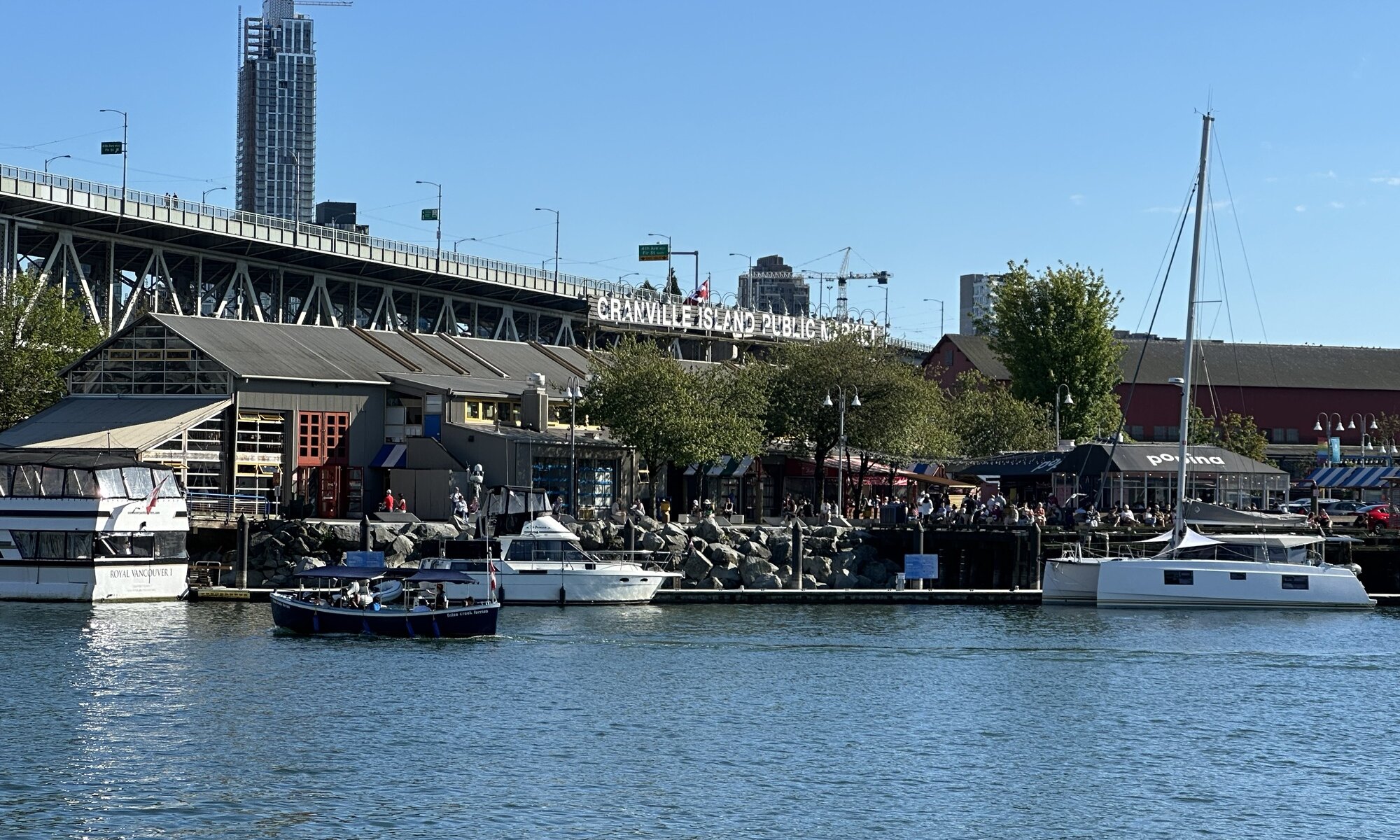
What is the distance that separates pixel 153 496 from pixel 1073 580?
33740mm

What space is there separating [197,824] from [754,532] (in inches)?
1790

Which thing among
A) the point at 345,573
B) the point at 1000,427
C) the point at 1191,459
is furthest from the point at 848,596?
the point at 1000,427

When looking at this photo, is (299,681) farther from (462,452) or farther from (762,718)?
(462,452)

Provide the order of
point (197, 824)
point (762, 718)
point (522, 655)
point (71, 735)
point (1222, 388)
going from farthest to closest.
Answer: point (1222, 388), point (522, 655), point (762, 718), point (71, 735), point (197, 824)

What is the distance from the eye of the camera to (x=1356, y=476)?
9588 cm

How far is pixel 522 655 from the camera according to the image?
171ft

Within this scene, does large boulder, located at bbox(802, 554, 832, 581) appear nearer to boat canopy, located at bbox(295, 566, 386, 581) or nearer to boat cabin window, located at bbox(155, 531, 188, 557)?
boat canopy, located at bbox(295, 566, 386, 581)

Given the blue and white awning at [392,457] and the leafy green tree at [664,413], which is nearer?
the blue and white awning at [392,457]

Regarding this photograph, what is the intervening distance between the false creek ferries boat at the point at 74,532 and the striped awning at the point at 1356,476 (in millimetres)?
59976

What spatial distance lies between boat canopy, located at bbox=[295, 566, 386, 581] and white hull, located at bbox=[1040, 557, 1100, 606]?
25369 mm

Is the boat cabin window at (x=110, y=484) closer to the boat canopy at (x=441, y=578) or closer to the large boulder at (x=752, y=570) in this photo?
the boat canopy at (x=441, y=578)

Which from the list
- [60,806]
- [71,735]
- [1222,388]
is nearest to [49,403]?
[71,735]

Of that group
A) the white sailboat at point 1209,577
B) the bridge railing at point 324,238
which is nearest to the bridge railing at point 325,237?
the bridge railing at point 324,238

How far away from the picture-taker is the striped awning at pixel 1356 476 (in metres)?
93.8
